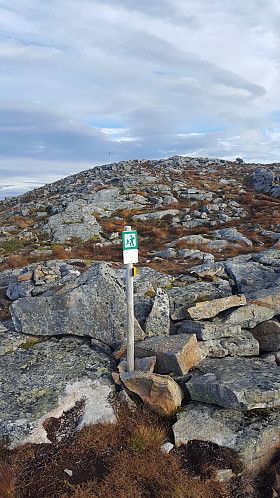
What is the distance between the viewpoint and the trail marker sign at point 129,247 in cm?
761

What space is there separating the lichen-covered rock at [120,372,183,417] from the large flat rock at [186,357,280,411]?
1.64ft

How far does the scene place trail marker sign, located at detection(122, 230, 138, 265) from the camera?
7613mm

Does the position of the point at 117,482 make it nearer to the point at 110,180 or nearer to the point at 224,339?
the point at 224,339

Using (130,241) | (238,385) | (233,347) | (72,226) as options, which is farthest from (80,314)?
(72,226)

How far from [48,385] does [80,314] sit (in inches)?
96.4

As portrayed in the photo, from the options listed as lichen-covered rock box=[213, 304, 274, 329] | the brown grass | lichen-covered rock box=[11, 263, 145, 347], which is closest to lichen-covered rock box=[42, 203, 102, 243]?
lichen-covered rock box=[11, 263, 145, 347]

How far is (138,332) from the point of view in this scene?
372 inches

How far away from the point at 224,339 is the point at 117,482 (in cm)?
546

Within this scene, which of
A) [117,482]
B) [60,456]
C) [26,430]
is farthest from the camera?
[26,430]

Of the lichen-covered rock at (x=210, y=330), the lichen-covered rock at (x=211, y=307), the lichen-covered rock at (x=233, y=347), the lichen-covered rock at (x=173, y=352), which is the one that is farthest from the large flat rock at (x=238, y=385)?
the lichen-covered rock at (x=211, y=307)

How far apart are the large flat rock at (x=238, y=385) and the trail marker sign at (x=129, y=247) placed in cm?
373

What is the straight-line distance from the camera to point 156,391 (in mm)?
7258

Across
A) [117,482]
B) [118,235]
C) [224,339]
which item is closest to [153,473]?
[117,482]

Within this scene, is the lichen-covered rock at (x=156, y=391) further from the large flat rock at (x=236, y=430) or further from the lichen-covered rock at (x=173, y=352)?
the lichen-covered rock at (x=173, y=352)
